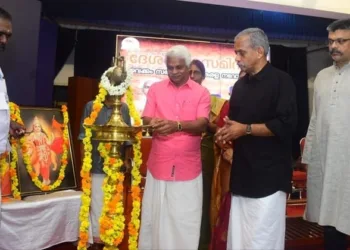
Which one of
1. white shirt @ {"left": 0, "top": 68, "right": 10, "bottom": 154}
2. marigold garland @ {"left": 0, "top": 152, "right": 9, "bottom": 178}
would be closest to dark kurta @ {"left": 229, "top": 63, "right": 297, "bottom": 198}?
white shirt @ {"left": 0, "top": 68, "right": 10, "bottom": 154}

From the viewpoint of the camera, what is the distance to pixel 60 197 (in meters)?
3.21

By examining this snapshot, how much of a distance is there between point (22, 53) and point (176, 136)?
3.09 metres

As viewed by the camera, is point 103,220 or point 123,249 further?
point 123,249

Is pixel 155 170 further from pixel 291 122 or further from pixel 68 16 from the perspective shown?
pixel 68 16

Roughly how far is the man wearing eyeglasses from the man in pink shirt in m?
0.74

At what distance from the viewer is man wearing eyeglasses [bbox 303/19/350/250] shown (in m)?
2.30

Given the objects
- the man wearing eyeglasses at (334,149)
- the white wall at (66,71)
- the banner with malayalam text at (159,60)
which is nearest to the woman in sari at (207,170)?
the man wearing eyeglasses at (334,149)

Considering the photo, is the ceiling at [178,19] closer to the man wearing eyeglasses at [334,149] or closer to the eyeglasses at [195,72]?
the eyeglasses at [195,72]

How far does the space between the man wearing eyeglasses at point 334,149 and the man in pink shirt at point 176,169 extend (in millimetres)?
736

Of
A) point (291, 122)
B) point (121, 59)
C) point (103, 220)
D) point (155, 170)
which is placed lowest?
point (103, 220)

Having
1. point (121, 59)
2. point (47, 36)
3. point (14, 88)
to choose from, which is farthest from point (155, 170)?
point (47, 36)

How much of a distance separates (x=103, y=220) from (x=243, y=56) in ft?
3.83

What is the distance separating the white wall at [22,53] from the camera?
4.47 m

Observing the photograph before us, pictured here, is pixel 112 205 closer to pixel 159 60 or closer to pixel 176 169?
pixel 176 169
